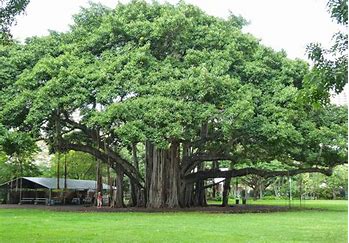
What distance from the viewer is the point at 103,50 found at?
75.0 ft

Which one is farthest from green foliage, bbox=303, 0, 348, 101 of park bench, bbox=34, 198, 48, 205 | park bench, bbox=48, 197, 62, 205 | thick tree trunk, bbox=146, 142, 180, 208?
park bench, bbox=34, 198, 48, 205

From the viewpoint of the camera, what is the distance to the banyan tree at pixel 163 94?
19547 mm

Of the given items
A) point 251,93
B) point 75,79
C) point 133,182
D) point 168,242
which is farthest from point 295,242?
point 133,182

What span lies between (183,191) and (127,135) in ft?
25.3

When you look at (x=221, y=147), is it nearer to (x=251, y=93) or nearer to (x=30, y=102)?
(x=251, y=93)

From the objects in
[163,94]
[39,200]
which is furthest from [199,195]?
[39,200]

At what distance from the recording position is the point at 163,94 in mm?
19672

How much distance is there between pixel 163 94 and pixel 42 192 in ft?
64.9

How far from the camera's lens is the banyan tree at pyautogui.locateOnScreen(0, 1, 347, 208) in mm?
19547

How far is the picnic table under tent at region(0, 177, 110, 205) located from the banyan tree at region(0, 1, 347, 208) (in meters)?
9.50

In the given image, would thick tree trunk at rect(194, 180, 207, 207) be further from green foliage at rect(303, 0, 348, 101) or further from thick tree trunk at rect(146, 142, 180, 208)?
green foliage at rect(303, 0, 348, 101)

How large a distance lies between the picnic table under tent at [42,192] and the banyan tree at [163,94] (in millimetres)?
9496

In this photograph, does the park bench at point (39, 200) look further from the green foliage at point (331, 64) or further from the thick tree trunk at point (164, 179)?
the green foliage at point (331, 64)

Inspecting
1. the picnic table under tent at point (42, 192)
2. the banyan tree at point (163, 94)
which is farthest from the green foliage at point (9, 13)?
the picnic table under tent at point (42, 192)
